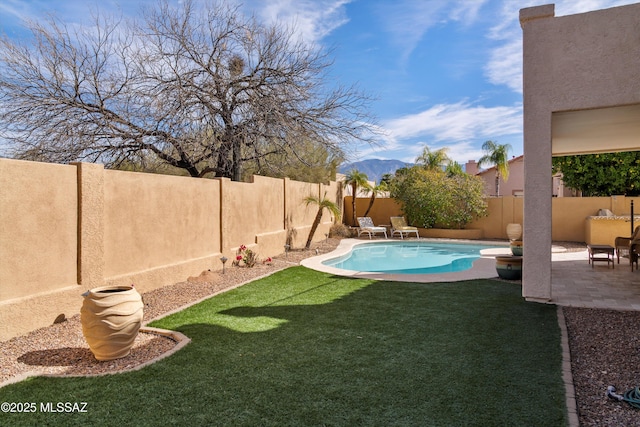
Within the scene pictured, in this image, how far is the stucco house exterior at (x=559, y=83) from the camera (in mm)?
→ 6297

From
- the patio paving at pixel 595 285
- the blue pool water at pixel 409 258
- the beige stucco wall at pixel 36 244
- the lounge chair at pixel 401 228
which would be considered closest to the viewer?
the beige stucco wall at pixel 36 244

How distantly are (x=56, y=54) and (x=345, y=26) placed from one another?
9.39m

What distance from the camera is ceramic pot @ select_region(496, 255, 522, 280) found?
30.6ft

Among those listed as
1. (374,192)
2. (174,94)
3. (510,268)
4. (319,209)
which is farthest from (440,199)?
(174,94)

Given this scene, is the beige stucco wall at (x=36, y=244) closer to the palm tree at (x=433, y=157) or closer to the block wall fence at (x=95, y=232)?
the block wall fence at (x=95, y=232)

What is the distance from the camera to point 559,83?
668cm

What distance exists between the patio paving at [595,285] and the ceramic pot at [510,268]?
72 centimetres

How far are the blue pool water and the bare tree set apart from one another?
166 inches

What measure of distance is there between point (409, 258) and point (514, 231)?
6.57m

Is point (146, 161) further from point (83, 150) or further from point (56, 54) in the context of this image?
point (56, 54)

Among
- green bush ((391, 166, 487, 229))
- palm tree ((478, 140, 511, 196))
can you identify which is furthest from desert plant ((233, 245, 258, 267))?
palm tree ((478, 140, 511, 196))

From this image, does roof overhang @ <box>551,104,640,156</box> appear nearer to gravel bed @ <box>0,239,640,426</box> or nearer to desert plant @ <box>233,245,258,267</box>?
gravel bed @ <box>0,239,640,426</box>

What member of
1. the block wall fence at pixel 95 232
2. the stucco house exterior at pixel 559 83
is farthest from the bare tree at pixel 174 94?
Answer: the stucco house exterior at pixel 559 83

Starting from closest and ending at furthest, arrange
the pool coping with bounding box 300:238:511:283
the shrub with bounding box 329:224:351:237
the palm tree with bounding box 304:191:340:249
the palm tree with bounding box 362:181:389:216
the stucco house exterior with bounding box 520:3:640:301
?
the stucco house exterior with bounding box 520:3:640:301 → the pool coping with bounding box 300:238:511:283 → the palm tree with bounding box 304:191:340:249 → the shrub with bounding box 329:224:351:237 → the palm tree with bounding box 362:181:389:216
